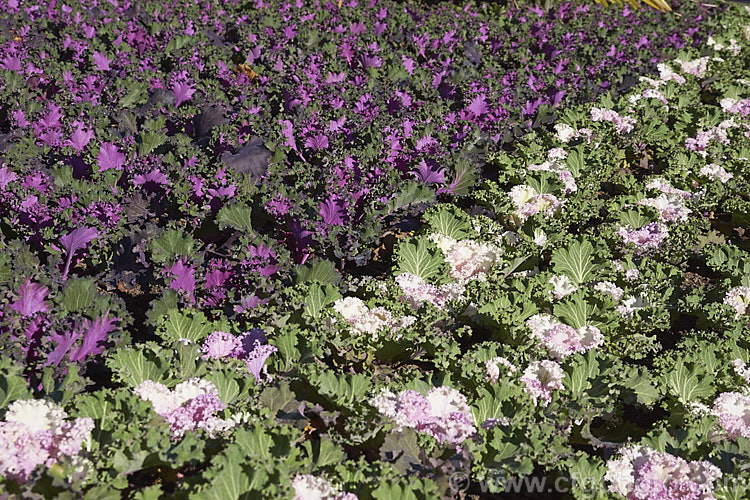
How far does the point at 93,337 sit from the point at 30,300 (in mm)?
381

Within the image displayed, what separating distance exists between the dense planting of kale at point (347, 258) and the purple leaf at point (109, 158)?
0.8 inches

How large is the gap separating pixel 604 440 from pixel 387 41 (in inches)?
270

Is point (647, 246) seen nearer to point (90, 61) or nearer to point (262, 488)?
point (262, 488)

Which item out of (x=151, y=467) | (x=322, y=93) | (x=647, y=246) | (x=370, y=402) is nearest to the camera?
(x=151, y=467)

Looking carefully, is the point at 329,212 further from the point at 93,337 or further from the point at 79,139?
the point at 79,139

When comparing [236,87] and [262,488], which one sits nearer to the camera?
[262,488]

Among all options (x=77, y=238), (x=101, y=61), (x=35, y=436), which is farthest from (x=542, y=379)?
(x=101, y=61)

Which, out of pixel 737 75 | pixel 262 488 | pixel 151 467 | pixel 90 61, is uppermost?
pixel 737 75

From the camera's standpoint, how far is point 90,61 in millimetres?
6910

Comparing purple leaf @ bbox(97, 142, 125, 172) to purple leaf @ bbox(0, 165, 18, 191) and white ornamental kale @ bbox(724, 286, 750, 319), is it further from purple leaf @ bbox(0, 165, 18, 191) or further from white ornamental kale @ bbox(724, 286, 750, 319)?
white ornamental kale @ bbox(724, 286, 750, 319)

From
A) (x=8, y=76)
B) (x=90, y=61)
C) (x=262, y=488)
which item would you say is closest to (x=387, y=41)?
(x=90, y=61)

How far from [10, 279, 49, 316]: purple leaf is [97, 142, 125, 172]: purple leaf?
165 centimetres

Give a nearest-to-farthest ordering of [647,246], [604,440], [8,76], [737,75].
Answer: [604,440]
[647,246]
[8,76]
[737,75]

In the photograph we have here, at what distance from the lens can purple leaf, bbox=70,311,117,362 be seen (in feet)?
11.0
